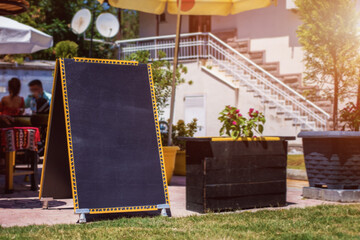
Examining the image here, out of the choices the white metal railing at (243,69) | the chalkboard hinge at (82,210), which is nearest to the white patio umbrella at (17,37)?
the chalkboard hinge at (82,210)

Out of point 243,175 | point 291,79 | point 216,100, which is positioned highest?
point 291,79

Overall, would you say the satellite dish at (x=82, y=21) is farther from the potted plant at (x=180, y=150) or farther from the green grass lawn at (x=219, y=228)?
the green grass lawn at (x=219, y=228)

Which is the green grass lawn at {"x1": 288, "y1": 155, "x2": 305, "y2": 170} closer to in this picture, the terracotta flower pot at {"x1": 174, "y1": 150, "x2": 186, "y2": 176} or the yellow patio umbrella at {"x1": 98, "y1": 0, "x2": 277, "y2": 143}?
the terracotta flower pot at {"x1": 174, "y1": 150, "x2": 186, "y2": 176}

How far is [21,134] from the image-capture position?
7434mm

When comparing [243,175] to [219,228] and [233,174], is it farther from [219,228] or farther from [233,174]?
[219,228]

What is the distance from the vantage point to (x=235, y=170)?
243 inches

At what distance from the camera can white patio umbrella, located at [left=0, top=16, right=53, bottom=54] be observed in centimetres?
862

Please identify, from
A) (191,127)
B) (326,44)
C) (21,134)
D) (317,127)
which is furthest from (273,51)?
(21,134)

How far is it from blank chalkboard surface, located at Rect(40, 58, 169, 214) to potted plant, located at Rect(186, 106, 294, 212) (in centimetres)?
53

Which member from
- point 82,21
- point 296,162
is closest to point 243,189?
point 296,162

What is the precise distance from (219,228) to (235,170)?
1.34 metres

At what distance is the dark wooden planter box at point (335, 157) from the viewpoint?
718 centimetres

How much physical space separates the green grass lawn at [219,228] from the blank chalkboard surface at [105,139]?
0.30m

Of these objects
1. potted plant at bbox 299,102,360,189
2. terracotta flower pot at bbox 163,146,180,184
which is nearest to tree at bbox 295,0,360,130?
potted plant at bbox 299,102,360,189
